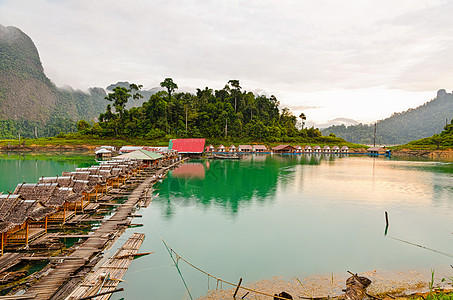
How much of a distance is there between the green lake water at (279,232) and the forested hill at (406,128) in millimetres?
152002

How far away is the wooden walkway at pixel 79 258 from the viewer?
22.1 feet

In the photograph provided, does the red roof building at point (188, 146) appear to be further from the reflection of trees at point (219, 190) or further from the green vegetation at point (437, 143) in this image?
the green vegetation at point (437, 143)

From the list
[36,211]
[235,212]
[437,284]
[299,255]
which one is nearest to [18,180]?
[36,211]

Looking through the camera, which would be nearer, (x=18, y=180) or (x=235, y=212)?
(x=235, y=212)

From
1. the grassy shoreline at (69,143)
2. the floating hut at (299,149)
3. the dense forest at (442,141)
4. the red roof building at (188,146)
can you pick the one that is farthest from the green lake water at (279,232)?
the dense forest at (442,141)

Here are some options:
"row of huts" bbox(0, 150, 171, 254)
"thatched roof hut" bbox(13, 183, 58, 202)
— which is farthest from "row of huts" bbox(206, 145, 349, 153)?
"thatched roof hut" bbox(13, 183, 58, 202)

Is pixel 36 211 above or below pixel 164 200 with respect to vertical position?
above

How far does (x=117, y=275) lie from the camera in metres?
7.68

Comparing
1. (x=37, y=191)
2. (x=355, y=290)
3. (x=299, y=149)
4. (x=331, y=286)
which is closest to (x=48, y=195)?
(x=37, y=191)

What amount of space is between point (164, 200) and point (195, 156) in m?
33.3

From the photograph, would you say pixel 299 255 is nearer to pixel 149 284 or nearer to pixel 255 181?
pixel 149 284

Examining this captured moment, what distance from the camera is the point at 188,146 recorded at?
50906 mm

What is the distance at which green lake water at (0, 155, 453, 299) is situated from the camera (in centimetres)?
915

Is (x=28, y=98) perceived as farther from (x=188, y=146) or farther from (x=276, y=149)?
(x=276, y=149)
